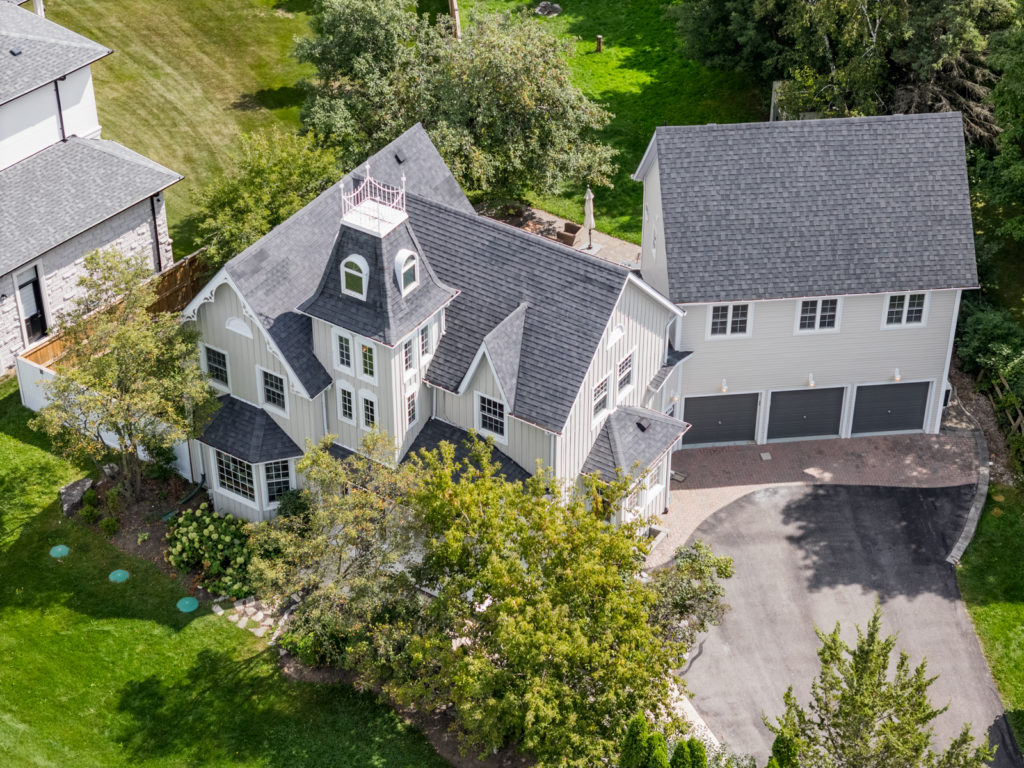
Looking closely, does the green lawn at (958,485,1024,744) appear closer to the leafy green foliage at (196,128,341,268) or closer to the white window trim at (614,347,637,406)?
the white window trim at (614,347,637,406)

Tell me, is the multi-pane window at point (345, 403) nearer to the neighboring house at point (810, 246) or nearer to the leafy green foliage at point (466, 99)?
the neighboring house at point (810, 246)

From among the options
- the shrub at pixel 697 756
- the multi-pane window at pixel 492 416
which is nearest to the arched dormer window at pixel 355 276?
the multi-pane window at pixel 492 416

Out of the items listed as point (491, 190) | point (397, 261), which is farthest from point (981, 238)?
point (397, 261)

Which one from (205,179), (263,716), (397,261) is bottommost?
(263,716)

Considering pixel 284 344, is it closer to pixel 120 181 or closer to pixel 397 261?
pixel 397 261

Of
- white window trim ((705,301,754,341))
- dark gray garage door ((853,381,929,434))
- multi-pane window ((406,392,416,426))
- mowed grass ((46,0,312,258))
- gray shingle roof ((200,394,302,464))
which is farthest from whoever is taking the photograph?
mowed grass ((46,0,312,258))

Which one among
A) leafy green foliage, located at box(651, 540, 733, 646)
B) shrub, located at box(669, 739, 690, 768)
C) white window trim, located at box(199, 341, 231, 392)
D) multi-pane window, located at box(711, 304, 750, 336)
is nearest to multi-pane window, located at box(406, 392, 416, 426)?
white window trim, located at box(199, 341, 231, 392)

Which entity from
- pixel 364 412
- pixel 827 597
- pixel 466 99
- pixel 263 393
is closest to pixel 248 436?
pixel 263 393
